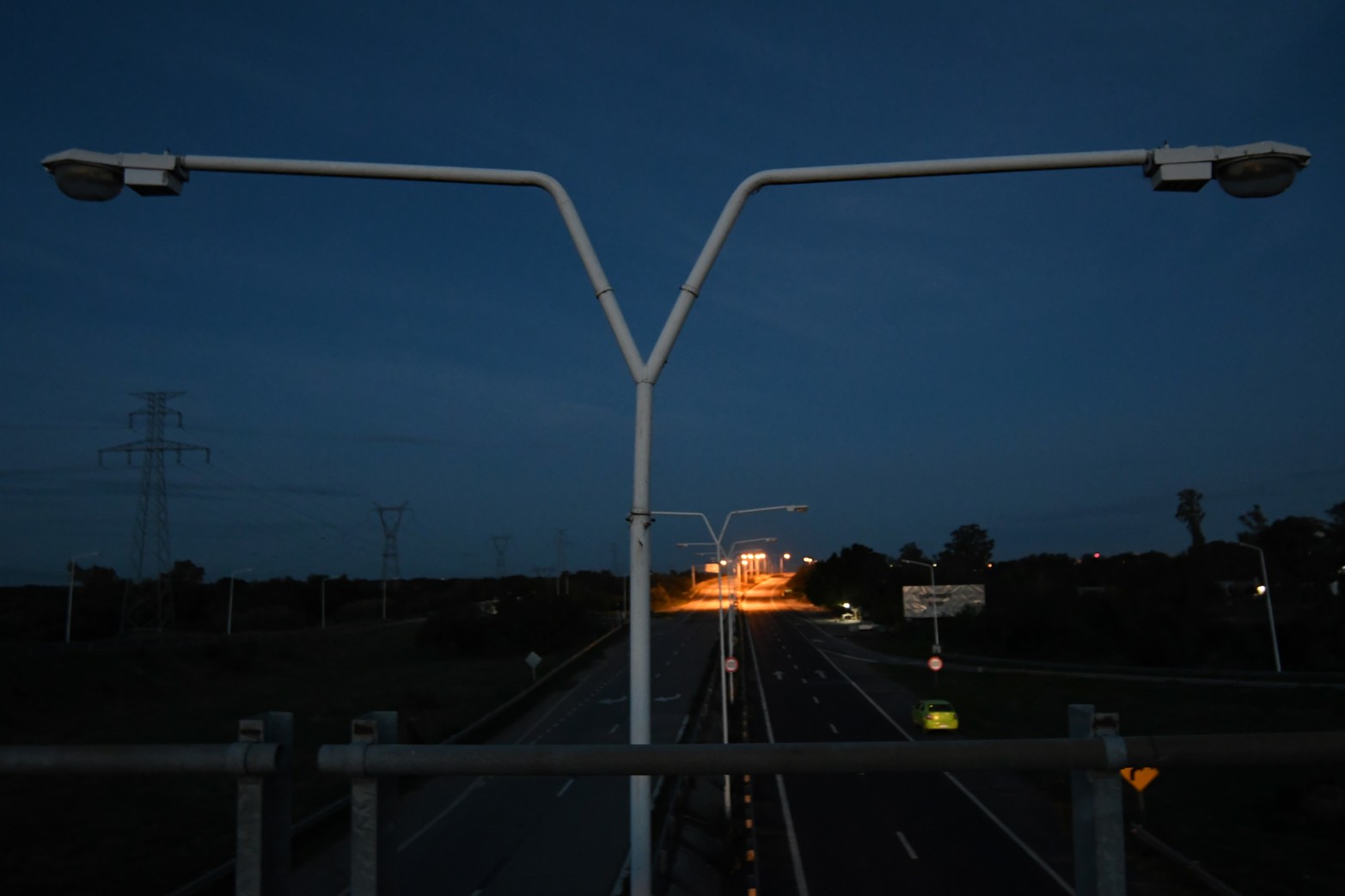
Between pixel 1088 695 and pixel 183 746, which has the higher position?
pixel 183 746

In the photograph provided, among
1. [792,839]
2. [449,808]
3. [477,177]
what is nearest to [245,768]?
[477,177]

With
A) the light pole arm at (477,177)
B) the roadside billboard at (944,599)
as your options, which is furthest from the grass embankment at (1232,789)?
the roadside billboard at (944,599)

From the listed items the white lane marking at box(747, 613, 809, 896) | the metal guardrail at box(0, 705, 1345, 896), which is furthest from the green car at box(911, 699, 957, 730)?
the metal guardrail at box(0, 705, 1345, 896)

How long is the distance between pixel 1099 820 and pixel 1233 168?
464 cm

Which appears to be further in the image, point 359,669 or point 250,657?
point 359,669

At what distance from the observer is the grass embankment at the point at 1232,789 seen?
17.0 m

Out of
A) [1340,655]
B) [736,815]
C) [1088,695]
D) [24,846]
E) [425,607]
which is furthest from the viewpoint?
[425,607]

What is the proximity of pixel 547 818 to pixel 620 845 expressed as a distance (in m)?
3.61

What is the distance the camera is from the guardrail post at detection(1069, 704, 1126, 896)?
300 centimetres

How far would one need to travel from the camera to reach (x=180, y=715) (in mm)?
49062

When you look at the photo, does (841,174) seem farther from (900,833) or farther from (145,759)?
(900,833)

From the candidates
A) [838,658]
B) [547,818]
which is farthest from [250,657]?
[547,818]

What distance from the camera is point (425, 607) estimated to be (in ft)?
490

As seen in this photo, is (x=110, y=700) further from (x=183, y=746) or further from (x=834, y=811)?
(x=183, y=746)
